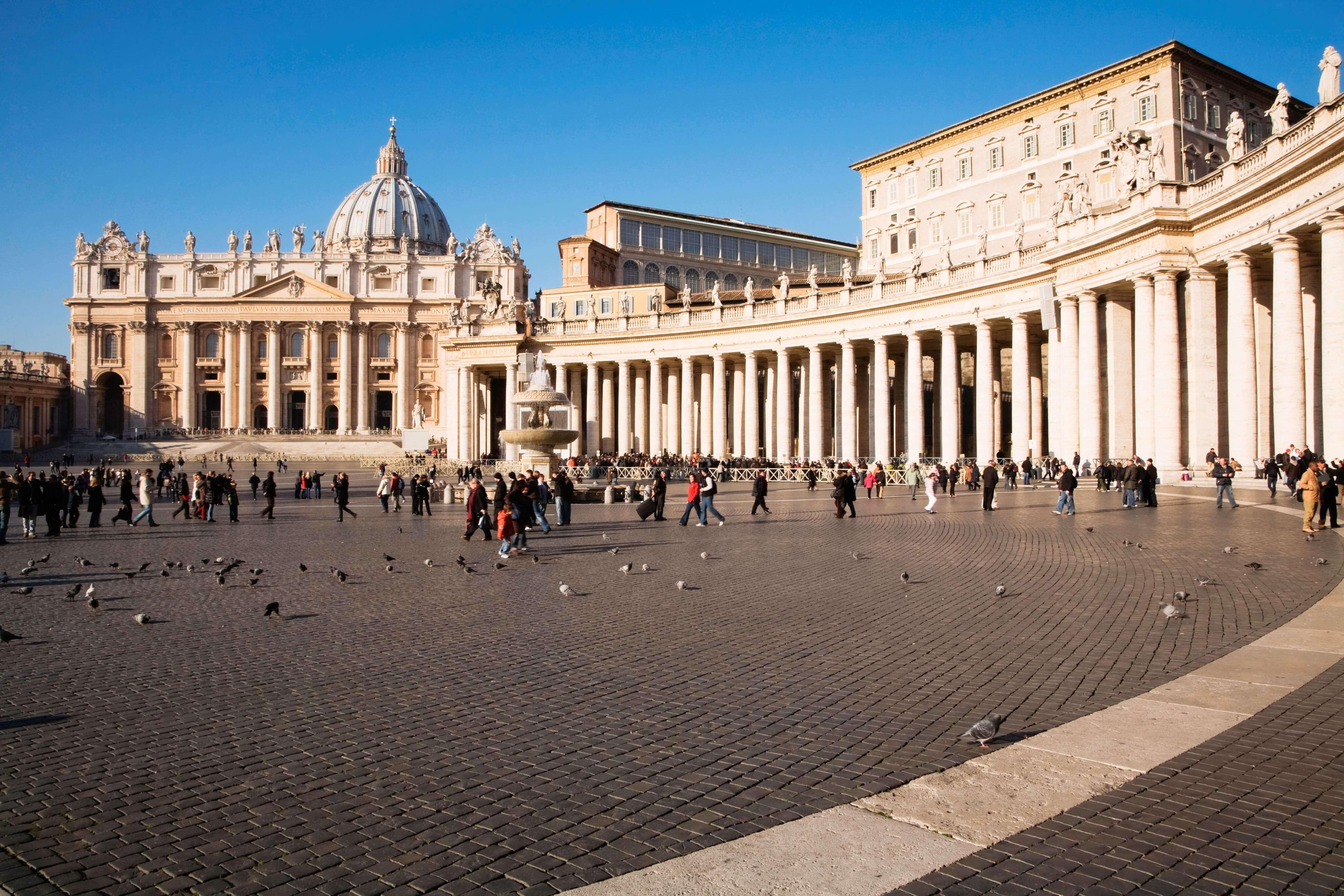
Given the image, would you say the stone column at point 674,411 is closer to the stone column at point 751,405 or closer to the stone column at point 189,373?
the stone column at point 751,405

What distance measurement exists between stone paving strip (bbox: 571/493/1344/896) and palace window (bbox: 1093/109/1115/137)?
219 feet

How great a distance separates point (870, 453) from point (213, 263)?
101 meters

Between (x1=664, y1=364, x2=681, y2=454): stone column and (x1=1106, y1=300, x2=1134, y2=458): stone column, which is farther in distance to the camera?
(x1=664, y1=364, x2=681, y2=454): stone column

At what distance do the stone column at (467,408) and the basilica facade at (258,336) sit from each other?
47930 mm

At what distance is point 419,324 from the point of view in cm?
12312

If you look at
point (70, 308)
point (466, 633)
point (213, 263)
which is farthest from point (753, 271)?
point (466, 633)

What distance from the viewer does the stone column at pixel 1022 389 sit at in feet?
147

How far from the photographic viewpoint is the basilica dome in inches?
6171

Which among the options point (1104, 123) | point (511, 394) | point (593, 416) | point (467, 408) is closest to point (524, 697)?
point (511, 394)

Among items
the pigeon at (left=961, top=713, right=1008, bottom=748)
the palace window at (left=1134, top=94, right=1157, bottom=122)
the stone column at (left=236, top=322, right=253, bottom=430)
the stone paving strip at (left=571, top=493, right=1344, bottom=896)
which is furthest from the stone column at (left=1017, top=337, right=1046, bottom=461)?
the stone column at (left=236, top=322, right=253, bottom=430)

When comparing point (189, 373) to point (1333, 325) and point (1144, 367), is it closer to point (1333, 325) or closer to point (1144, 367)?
point (1144, 367)

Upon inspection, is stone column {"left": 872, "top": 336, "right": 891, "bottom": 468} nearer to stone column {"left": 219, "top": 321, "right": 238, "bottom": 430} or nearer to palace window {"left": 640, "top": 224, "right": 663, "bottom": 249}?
palace window {"left": 640, "top": 224, "right": 663, "bottom": 249}

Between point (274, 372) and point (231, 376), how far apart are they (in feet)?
17.7

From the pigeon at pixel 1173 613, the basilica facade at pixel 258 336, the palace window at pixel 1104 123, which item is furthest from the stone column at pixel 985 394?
the basilica facade at pixel 258 336
